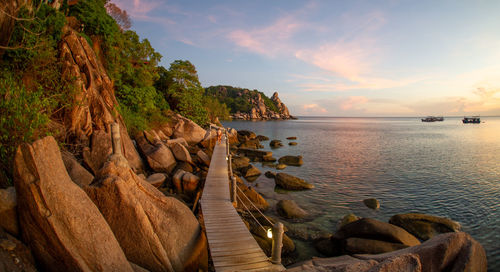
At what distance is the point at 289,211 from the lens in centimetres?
1323

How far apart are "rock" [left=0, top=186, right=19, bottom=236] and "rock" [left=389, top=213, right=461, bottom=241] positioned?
47.9ft

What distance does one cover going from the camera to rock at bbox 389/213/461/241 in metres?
10.9

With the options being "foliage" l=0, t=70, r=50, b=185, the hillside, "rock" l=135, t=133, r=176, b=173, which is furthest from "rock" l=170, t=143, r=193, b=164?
the hillside

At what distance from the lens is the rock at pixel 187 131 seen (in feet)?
89.3

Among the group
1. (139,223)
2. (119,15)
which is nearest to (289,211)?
(139,223)

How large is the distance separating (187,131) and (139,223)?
2277 centimetres

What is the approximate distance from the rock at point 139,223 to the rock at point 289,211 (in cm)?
719

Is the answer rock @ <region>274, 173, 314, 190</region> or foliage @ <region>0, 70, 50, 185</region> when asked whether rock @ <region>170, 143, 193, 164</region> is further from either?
foliage @ <region>0, 70, 50, 185</region>

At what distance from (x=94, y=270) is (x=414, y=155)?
40.6 m

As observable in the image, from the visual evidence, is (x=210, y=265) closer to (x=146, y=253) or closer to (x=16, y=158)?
(x=146, y=253)

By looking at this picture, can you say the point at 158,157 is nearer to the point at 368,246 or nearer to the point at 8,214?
the point at 8,214

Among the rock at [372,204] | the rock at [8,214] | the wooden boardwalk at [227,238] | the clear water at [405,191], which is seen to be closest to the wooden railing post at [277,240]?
the wooden boardwalk at [227,238]

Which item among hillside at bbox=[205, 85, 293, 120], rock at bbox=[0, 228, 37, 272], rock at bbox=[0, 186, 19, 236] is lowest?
rock at bbox=[0, 228, 37, 272]

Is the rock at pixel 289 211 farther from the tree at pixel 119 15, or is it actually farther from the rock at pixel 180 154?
the tree at pixel 119 15
